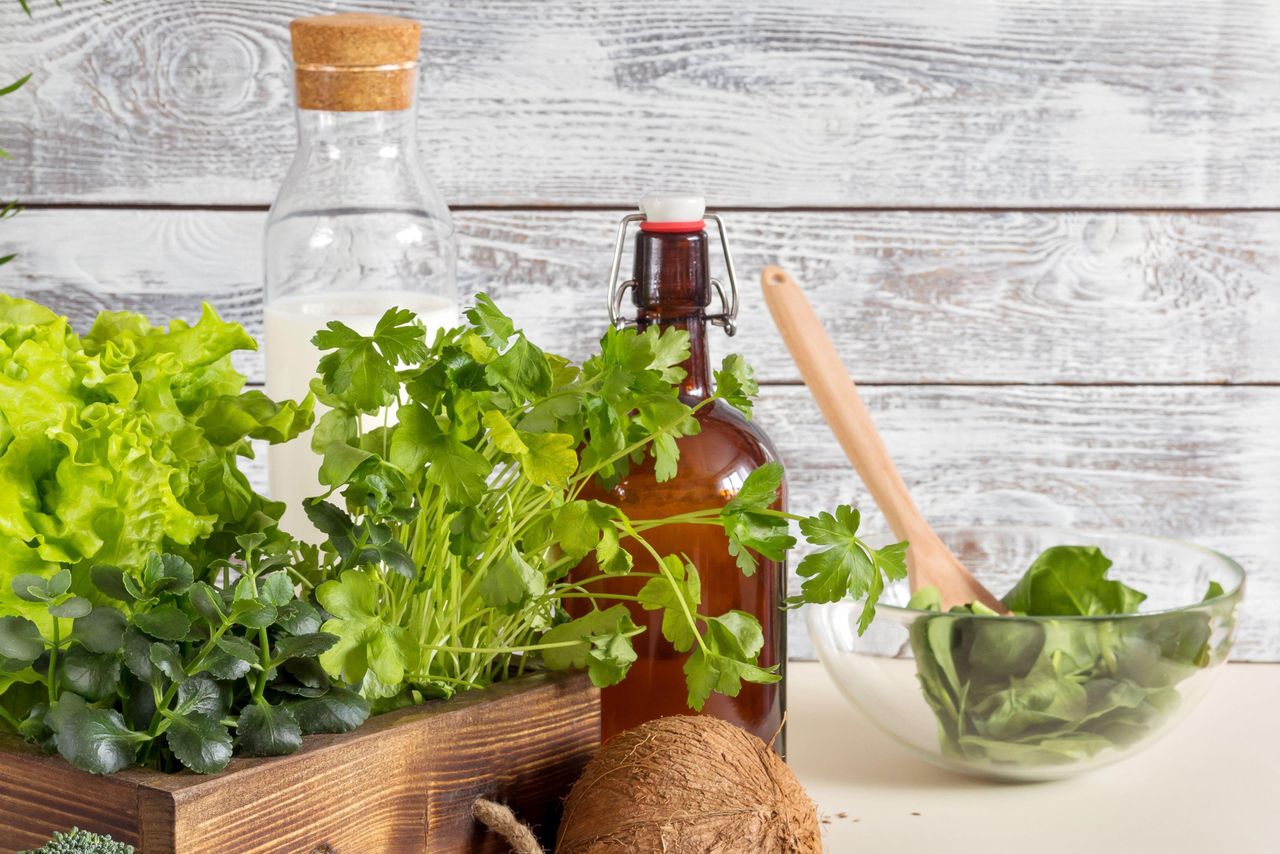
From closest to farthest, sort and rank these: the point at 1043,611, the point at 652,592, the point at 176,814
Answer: the point at 176,814, the point at 652,592, the point at 1043,611

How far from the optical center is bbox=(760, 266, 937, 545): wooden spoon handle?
0.83m

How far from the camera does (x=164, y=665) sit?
1.42ft

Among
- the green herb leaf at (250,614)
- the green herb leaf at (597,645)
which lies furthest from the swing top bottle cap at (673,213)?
the green herb leaf at (250,614)

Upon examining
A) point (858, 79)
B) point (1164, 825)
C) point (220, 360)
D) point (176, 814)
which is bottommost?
point (1164, 825)

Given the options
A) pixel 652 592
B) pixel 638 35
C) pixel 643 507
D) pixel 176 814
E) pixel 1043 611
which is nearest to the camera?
pixel 176 814

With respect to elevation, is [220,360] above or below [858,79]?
below

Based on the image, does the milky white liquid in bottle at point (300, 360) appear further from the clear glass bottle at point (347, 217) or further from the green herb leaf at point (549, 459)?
the green herb leaf at point (549, 459)

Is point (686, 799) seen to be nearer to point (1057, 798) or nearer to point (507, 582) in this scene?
point (507, 582)

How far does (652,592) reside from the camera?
21.8 inches

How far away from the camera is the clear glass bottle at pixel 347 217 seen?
26.8 inches

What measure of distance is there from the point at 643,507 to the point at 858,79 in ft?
1.87

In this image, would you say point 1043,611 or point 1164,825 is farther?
point 1043,611

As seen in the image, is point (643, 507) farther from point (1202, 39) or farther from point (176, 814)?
point (1202, 39)

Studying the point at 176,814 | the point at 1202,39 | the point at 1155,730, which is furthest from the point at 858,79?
the point at 176,814
